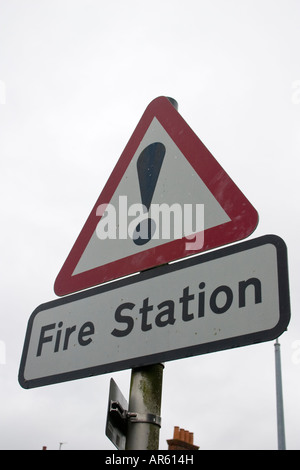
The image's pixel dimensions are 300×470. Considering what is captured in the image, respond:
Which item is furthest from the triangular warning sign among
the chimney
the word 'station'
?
the chimney

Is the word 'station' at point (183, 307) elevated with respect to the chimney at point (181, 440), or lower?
lower

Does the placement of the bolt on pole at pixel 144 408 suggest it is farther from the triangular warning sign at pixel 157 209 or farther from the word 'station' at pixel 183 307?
the triangular warning sign at pixel 157 209

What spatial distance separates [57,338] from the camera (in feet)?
5.52

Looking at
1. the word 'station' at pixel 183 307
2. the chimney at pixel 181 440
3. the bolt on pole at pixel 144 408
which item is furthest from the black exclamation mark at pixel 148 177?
the chimney at pixel 181 440

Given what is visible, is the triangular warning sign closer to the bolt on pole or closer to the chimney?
the bolt on pole

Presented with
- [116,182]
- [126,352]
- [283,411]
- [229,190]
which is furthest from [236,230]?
[283,411]

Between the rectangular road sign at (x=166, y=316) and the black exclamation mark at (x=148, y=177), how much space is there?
0.58 ft

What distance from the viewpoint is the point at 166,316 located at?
148 cm

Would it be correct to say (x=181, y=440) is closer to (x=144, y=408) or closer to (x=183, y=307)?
(x=144, y=408)

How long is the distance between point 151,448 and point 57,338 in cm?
51

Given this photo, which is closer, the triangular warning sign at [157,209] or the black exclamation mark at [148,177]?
the triangular warning sign at [157,209]

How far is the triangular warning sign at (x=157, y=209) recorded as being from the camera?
64.1 inches

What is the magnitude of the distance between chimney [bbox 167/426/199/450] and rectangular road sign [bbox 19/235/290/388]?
474 inches

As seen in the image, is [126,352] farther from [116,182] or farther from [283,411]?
[283,411]
